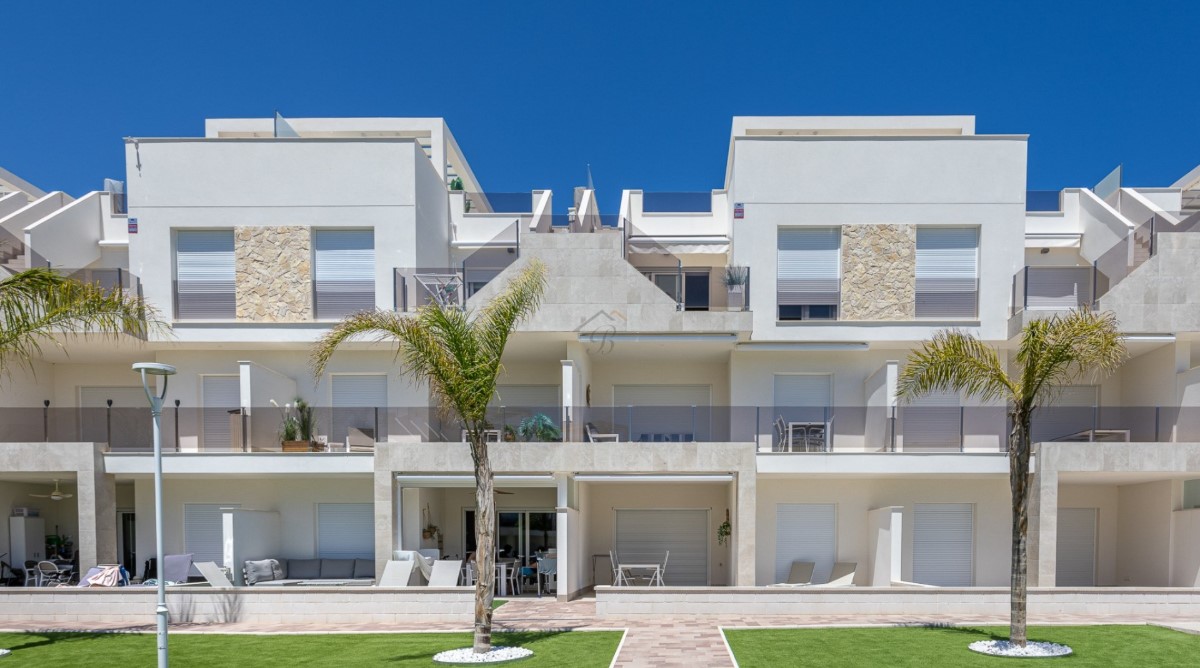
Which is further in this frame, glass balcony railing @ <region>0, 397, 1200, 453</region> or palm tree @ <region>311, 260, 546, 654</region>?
glass balcony railing @ <region>0, 397, 1200, 453</region>

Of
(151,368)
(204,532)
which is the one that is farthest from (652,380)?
(151,368)

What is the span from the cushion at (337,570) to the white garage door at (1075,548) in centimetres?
1911

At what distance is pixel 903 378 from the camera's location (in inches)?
532

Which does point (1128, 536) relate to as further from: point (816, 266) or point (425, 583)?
point (425, 583)

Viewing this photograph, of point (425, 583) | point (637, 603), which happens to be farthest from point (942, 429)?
point (425, 583)

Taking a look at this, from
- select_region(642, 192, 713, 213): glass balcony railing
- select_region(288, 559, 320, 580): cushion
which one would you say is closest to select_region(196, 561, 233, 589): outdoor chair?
select_region(288, 559, 320, 580): cushion

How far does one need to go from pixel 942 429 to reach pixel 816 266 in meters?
5.04

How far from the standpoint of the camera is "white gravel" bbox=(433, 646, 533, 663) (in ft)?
37.3

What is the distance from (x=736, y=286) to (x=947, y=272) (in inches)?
224

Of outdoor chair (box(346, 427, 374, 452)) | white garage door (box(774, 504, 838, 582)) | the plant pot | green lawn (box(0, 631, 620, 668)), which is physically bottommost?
green lawn (box(0, 631, 620, 668))

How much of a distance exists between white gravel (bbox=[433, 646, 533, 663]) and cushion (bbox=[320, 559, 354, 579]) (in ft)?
26.4

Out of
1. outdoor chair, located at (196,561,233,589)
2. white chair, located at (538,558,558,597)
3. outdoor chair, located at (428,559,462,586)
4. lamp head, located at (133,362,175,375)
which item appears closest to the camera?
lamp head, located at (133,362,175,375)

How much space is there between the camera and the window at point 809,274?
63.2ft

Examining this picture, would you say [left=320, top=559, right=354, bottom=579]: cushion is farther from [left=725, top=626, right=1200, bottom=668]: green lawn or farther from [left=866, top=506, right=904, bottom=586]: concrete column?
[left=866, top=506, right=904, bottom=586]: concrete column
